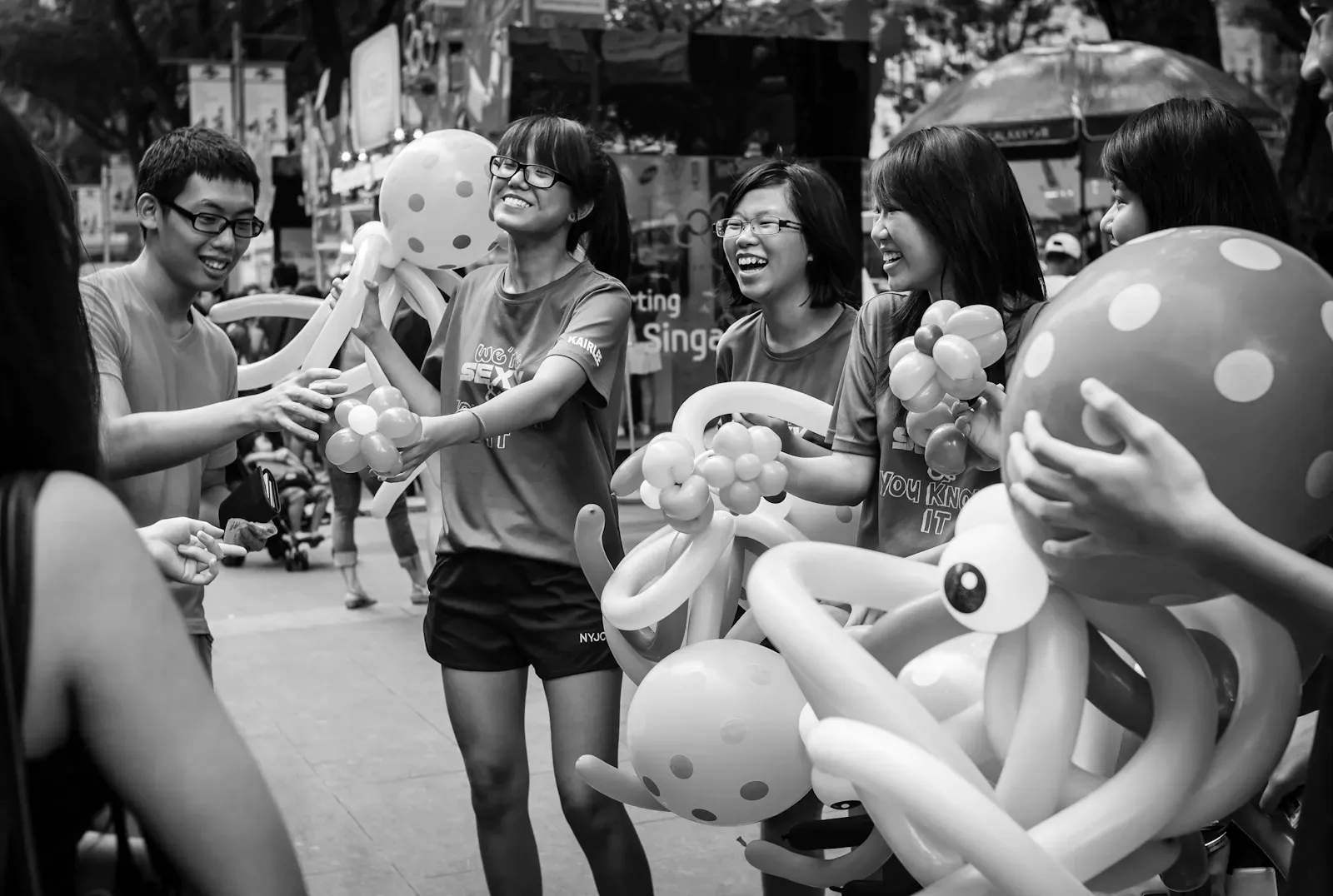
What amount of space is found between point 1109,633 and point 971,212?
3.49ft

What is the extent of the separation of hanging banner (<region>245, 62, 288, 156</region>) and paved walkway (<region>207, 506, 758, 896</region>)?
13.9 meters

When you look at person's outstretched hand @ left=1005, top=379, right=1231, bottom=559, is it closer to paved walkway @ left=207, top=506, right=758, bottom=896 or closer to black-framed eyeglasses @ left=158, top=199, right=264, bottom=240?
black-framed eyeglasses @ left=158, top=199, right=264, bottom=240

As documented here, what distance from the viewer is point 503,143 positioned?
11.2 ft

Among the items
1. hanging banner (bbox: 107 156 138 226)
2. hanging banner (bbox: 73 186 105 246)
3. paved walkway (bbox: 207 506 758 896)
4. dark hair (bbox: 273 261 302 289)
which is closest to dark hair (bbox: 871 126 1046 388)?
paved walkway (bbox: 207 506 758 896)

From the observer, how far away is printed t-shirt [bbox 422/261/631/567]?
3.26 metres

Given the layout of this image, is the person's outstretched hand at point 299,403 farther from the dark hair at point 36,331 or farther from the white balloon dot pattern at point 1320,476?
the white balloon dot pattern at point 1320,476

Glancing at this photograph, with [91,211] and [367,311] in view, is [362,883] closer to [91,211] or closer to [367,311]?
[367,311]

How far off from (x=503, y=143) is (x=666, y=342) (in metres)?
8.72

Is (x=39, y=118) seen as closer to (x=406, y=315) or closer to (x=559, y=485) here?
(x=406, y=315)

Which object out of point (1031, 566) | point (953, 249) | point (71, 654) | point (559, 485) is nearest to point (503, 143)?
point (559, 485)

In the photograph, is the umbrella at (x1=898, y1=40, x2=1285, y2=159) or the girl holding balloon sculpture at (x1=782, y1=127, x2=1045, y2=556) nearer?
the girl holding balloon sculpture at (x1=782, y1=127, x2=1045, y2=556)

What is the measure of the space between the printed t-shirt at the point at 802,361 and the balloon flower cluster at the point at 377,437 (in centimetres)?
92

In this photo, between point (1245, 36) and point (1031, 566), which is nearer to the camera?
point (1031, 566)

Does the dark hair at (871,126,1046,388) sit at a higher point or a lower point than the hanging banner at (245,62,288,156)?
lower
